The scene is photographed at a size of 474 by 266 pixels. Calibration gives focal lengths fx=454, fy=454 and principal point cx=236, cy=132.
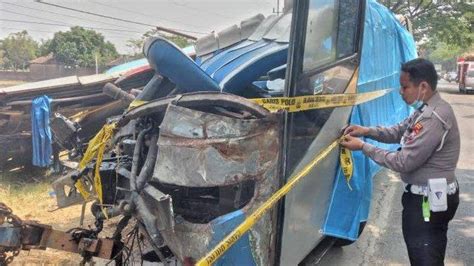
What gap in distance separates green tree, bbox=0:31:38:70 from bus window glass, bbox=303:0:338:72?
195 ft

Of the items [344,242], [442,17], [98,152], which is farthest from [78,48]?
[98,152]

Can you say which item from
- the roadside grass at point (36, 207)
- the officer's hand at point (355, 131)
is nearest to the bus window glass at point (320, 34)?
the officer's hand at point (355, 131)

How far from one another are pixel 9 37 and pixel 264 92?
63949mm

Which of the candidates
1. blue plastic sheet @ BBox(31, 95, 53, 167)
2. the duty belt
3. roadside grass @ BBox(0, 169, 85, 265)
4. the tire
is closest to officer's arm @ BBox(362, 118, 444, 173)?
the duty belt

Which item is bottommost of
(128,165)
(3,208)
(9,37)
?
(3,208)

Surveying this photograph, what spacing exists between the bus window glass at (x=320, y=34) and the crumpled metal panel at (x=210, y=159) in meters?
0.55

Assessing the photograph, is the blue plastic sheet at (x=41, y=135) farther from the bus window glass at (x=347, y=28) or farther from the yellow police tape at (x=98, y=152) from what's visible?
the bus window glass at (x=347, y=28)

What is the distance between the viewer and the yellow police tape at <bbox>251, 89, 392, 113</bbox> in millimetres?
2660

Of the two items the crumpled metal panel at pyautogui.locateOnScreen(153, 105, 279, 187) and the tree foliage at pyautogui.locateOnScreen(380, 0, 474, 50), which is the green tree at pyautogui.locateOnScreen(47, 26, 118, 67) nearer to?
the tree foliage at pyautogui.locateOnScreen(380, 0, 474, 50)

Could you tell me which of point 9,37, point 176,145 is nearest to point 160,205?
point 176,145

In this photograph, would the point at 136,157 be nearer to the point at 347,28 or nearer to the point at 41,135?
the point at 347,28

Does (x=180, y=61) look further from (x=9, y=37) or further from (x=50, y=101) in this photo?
(x=9, y=37)

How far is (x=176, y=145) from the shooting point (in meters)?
2.49

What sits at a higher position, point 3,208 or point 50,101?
point 50,101
